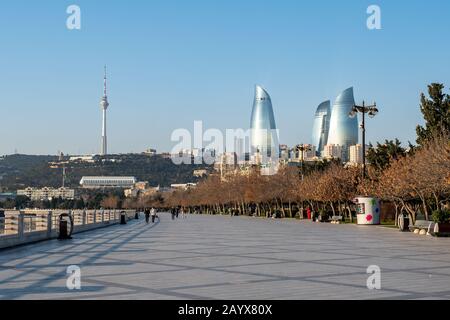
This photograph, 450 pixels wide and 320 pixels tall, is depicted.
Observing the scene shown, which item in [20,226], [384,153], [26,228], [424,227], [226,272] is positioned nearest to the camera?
[226,272]

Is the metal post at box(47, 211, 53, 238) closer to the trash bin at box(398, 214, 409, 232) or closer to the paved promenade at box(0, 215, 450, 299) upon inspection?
the paved promenade at box(0, 215, 450, 299)

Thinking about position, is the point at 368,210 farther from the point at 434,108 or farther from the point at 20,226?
the point at 20,226

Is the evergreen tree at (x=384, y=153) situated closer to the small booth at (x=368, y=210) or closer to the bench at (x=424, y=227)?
the small booth at (x=368, y=210)

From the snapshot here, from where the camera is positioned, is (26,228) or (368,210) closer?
(26,228)

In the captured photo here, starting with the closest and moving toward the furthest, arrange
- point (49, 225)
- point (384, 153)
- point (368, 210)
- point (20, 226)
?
point (20, 226)
point (49, 225)
point (368, 210)
point (384, 153)

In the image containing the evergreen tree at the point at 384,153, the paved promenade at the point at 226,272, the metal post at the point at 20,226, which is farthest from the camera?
the evergreen tree at the point at 384,153

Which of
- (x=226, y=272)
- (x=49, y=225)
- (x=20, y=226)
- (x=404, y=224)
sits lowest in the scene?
(x=404, y=224)

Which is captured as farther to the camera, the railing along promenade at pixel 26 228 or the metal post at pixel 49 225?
the metal post at pixel 49 225

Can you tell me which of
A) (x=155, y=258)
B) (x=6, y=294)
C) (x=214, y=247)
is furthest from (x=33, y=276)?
(x=214, y=247)

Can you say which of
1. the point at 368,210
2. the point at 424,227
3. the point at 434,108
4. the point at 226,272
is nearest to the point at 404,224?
the point at 424,227

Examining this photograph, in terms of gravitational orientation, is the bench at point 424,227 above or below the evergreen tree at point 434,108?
below

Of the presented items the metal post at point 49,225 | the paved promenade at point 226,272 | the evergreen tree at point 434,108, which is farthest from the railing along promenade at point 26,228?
the evergreen tree at point 434,108

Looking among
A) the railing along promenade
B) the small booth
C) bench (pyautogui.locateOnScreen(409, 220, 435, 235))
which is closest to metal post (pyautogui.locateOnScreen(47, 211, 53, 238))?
→ the railing along promenade
